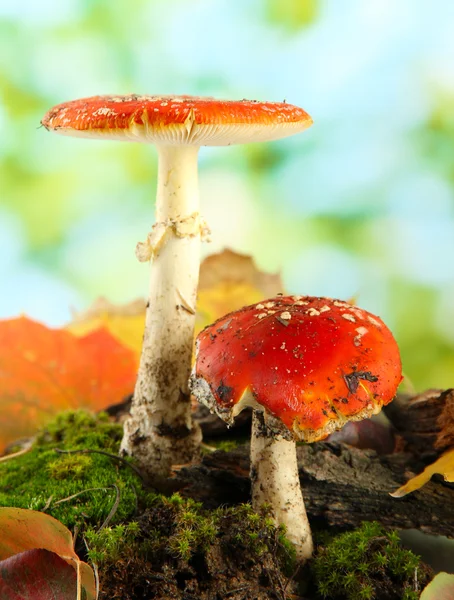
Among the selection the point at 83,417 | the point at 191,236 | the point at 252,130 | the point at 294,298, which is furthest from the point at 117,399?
the point at 252,130

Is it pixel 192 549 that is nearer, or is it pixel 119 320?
pixel 192 549

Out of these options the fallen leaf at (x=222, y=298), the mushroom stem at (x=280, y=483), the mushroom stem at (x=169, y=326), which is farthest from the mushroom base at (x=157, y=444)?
the fallen leaf at (x=222, y=298)

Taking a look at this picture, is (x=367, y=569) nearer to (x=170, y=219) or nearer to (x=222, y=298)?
(x=170, y=219)

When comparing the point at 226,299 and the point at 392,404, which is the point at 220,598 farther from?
the point at 226,299

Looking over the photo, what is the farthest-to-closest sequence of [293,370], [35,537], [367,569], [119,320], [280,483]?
[119,320]
[280,483]
[367,569]
[293,370]
[35,537]

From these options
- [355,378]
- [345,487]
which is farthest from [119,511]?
[355,378]

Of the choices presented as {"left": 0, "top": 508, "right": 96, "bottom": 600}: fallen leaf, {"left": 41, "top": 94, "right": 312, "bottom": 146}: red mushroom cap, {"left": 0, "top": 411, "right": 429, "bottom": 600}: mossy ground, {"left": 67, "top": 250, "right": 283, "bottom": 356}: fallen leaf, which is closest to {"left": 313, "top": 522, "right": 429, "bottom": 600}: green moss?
{"left": 0, "top": 411, "right": 429, "bottom": 600}: mossy ground
